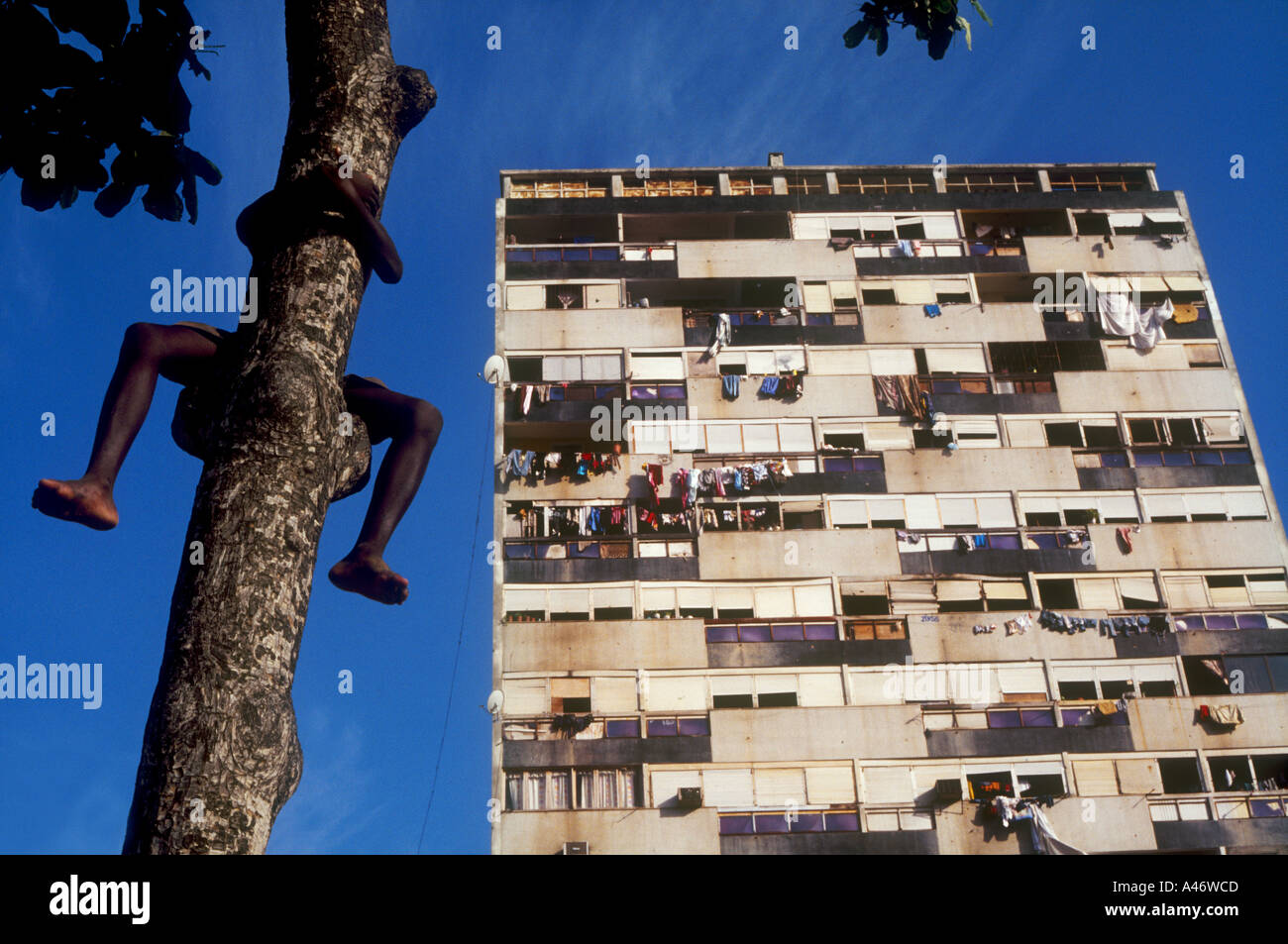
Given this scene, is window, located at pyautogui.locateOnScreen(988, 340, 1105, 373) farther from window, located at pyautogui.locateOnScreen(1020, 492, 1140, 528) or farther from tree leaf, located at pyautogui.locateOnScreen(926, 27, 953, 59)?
tree leaf, located at pyautogui.locateOnScreen(926, 27, 953, 59)

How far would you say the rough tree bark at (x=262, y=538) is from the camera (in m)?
2.33

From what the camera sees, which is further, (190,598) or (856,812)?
(856,812)

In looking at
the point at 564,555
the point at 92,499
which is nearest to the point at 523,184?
the point at 564,555

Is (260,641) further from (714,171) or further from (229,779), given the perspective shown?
(714,171)

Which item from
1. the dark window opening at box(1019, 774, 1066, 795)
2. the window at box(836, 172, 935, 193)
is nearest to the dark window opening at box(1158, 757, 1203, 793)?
the dark window opening at box(1019, 774, 1066, 795)

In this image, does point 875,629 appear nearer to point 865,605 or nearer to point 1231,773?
point 865,605

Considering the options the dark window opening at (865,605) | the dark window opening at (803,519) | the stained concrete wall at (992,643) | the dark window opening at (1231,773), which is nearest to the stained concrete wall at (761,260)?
the dark window opening at (803,519)

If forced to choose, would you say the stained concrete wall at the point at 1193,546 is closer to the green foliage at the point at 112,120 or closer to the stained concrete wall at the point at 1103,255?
the stained concrete wall at the point at 1103,255

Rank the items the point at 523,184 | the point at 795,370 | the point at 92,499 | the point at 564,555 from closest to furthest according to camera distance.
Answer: the point at 92,499
the point at 564,555
the point at 795,370
the point at 523,184

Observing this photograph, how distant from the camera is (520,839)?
101 feet
